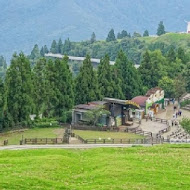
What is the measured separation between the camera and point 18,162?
36219 mm

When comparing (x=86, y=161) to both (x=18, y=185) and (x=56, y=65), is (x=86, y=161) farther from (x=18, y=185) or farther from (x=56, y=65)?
(x=56, y=65)

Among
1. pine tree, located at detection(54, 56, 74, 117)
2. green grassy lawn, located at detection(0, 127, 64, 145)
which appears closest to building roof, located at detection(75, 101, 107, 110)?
pine tree, located at detection(54, 56, 74, 117)

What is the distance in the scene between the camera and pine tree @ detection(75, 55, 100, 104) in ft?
276

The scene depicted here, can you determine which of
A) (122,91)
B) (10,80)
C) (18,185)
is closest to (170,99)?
(122,91)

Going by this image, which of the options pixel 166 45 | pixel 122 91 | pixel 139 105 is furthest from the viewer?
pixel 166 45

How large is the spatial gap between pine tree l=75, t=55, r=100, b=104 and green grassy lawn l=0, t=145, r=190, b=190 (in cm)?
4156

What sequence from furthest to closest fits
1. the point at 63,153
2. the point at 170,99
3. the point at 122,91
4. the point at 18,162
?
the point at 170,99, the point at 122,91, the point at 63,153, the point at 18,162

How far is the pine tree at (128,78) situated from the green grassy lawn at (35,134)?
79.0 ft

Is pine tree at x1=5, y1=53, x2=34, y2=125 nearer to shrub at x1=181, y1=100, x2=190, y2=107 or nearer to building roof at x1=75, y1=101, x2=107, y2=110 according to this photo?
building roof at x1=75, y1=101, x2=107, y2=110

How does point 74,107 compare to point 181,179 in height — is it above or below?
above

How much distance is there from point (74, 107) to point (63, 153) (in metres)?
37.1

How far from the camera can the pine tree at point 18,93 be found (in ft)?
236

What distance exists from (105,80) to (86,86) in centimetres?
526

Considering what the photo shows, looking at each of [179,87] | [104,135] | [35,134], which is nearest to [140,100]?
[179,87]
